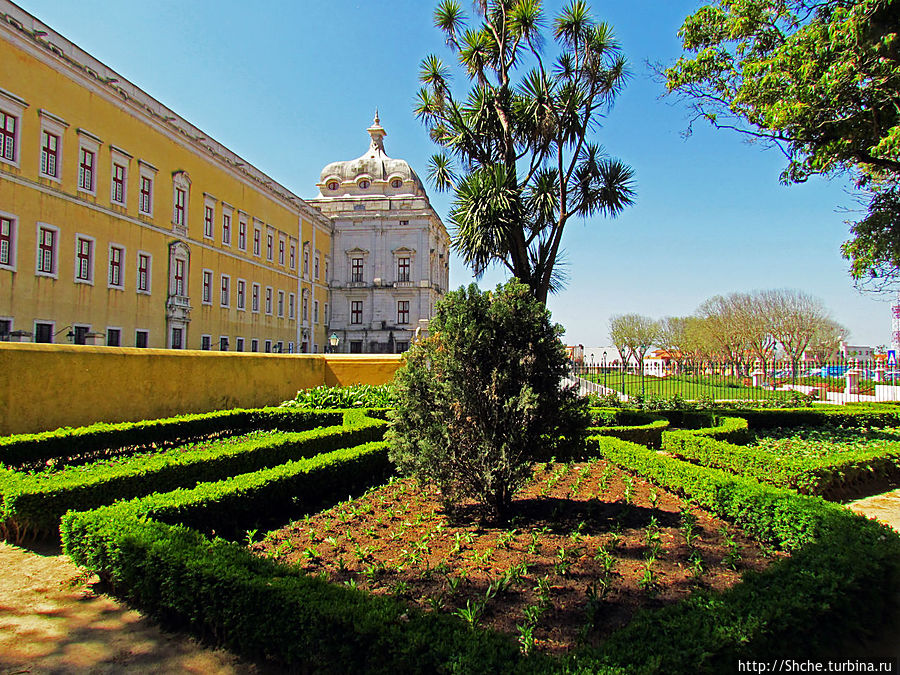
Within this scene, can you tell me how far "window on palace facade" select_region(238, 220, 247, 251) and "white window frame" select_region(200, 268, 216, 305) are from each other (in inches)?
132

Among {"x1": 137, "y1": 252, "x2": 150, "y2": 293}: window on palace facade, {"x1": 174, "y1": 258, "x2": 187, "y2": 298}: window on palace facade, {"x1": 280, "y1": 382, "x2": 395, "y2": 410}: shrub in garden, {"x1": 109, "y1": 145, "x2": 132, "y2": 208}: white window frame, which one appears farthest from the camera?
{"x1": 174, "y1": 258, "x2": 187, "y2": 298}: window on palace facade

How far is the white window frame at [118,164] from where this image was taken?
20406 mm

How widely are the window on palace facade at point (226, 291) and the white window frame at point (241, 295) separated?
2.28ft

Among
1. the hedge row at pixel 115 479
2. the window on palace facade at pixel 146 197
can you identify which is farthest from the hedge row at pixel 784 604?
the window on palace facade at pixel 146 197

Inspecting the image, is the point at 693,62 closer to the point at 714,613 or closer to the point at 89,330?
the point at 714,613

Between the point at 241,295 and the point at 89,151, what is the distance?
11518 mm

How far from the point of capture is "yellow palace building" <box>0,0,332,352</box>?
16859mm

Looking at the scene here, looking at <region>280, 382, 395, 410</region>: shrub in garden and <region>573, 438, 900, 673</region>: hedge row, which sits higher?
<region>280, 382, 395, 410</region>: shrub in garden

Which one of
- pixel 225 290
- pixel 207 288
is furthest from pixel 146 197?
pixel 225 290

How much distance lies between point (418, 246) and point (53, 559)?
→ 39776mm

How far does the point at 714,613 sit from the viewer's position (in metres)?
2.59

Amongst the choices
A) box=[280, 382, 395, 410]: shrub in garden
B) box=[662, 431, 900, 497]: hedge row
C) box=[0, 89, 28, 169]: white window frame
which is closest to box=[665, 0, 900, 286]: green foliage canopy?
box=[662, 431, 900, 497]: hedge row

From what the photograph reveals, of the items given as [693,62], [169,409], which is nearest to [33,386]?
[169,409]

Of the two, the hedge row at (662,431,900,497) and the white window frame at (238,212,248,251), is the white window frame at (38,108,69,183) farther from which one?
the hedge row at (662,431,900,497)
